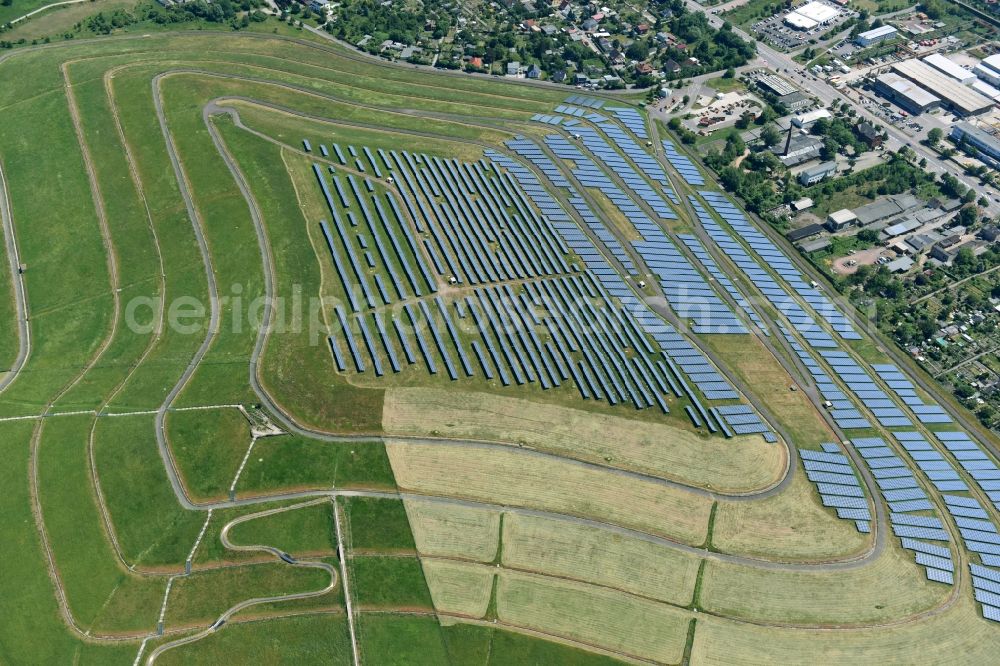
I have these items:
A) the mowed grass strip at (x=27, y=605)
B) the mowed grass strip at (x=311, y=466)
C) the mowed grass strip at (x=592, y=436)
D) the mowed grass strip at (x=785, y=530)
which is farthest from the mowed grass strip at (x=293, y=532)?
the mowed grass strip at (x=785, y=530)

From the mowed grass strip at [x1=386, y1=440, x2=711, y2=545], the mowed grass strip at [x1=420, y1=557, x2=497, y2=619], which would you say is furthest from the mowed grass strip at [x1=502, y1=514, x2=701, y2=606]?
the mowed grass strip at [x1=420, y1=557, x2=497, y2=619]

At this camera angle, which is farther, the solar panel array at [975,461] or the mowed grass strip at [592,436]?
the solar panel array at [975,461]

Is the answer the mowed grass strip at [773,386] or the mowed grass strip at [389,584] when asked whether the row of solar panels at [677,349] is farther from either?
the mowed grass strip at [389,584]

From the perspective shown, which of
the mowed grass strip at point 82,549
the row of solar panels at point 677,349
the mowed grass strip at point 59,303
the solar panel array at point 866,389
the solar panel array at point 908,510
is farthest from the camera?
the solar panel array at point 866,389

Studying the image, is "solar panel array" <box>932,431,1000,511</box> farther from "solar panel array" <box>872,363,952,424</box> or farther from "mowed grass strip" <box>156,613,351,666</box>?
"mowed grass strip" <box>156,613,351,666</box>

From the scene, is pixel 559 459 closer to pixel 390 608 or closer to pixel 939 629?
pixel 390 608

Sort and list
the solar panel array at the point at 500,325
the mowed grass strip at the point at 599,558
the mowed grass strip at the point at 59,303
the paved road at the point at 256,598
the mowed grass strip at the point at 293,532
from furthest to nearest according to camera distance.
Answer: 1. the solar panel array at the point at 500,325
2. the mowed grass strip at the point at 59,303
3. the mowed grass strip at the point at 293,532
4. the mowed grass strip at the point at 599,558
5. the paved road at the point at 256,598

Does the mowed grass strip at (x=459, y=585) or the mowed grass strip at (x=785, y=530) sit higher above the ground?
the mowed grass strip at (x=459, y=585)
